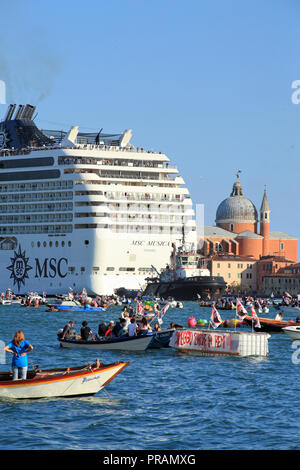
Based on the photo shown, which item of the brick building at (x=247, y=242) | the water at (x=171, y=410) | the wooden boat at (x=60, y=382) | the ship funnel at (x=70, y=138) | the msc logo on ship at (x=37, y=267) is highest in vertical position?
the ship funnel at (x=70, y=138)

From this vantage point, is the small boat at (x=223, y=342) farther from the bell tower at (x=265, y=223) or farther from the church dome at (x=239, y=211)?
the church dome at (x=239, y=211)

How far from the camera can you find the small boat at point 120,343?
39594 mm

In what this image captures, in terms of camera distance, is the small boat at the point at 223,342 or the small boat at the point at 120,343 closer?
the small boat at the point at 223,342

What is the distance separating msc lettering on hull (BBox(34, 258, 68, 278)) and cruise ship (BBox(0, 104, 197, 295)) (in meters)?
0.12

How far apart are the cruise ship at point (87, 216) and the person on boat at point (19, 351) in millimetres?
82354

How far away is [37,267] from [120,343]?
252 ft

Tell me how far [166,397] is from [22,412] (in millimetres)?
4915

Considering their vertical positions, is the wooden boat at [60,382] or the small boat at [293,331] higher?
the small boat at [293,331]

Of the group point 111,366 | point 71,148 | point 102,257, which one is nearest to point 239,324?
point 111,366

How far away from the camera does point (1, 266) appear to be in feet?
395

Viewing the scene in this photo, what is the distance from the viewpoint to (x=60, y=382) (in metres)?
26.7

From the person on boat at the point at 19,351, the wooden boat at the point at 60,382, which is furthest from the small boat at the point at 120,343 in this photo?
the person on boat at the point at 19,351

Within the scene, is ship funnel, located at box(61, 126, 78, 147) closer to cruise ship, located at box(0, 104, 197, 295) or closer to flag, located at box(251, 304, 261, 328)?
cruise ship, located at box(0, 104, 197, 295)

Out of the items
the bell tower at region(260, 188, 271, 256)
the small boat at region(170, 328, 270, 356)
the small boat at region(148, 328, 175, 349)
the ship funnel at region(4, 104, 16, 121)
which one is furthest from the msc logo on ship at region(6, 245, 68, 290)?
the bell tower at region(260, 188, 271, 256)
